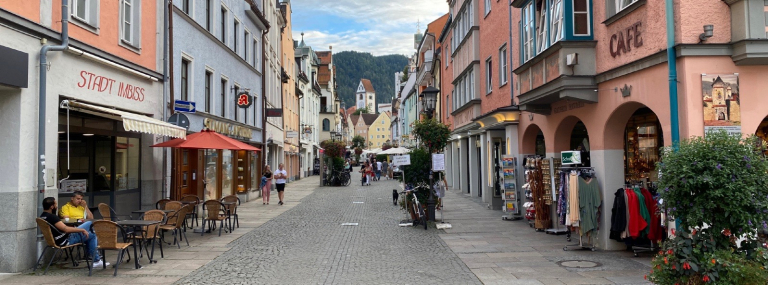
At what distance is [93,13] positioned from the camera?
10312 millimetres

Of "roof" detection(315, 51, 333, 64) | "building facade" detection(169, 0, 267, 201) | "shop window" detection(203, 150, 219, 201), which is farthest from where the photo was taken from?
"roof" detection(315, 51, 333, 64)

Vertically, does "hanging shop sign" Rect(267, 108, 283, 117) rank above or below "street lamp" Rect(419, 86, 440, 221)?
above

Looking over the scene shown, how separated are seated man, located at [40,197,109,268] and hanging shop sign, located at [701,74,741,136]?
9272 mm

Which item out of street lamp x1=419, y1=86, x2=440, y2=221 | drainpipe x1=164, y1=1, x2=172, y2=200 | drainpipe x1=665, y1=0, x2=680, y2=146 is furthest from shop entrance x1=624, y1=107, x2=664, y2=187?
drainpipe x1=164, y1=1, x2=172, y2=200

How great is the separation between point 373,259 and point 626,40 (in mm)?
5735

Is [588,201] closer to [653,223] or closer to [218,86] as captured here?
[653,223]

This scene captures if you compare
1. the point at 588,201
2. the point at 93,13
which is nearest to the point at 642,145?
the point at 588,201

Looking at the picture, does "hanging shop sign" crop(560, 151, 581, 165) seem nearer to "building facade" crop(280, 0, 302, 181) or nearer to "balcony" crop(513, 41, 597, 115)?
"balcony" crop(513, 41, 597, 115)

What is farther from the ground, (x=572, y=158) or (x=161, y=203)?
(x=572, y=158)

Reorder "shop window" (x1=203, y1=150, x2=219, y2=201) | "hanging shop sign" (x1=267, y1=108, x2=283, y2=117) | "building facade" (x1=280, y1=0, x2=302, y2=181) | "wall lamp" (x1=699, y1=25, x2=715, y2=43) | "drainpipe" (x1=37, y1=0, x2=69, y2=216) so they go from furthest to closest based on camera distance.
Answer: "building facade" (x1=280, y1=0, x2=302, y2=181)
"hanging shop sign" (x1=267, y1=108, x2=283, y2=117)
"shop window" (x1=203, y1=150, x2=219, y2=201)
"drainpipe" (x1=37, y1=0, x2=69, y2=216)
"wall lamp" (x1=699, y1=25, x2=715, y2=43)

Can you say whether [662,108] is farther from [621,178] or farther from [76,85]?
[76,85]

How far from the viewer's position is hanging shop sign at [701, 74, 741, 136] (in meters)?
7.65

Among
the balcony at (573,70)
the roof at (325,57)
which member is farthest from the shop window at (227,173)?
the roof at (325,57)

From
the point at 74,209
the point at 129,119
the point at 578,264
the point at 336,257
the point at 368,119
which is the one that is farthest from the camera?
the point at 368,119
